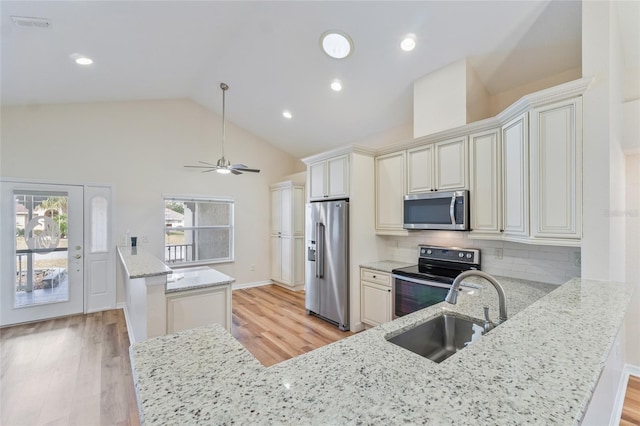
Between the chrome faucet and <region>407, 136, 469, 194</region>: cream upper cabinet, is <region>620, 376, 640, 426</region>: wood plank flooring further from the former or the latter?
<region>407, 136, 469, 194</region>: cream upper cabinet

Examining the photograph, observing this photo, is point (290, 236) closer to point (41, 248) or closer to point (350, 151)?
point (350, 151)

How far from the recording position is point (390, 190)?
145 inches

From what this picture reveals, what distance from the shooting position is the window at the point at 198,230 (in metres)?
5.22

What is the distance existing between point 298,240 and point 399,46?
148 inches

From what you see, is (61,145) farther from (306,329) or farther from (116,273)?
(306,329)

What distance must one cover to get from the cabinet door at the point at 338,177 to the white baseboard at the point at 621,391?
2.89 m

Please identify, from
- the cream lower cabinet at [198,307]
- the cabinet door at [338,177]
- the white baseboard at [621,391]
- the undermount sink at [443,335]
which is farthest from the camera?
the cabinet door at [338,177]

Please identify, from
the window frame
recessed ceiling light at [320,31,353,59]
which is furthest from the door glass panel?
recessed ceiling light at [320,31,353,59]

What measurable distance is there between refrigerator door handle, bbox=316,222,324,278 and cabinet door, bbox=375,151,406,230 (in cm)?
77

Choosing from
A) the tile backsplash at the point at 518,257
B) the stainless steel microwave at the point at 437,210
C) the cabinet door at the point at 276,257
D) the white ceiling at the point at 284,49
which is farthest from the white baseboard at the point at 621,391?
the cabinet door at the point at 276,257

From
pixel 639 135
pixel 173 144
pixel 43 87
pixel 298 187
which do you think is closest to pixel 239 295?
pixel 298 187

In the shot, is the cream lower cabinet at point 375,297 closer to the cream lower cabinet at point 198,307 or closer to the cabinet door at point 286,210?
the cream lower cabinet at point 198,307

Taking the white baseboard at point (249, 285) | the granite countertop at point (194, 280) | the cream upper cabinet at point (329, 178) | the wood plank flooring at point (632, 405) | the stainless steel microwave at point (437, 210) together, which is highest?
the cream upper cabinet at point (329, 178)

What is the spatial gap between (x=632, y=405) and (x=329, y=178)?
139 inches
